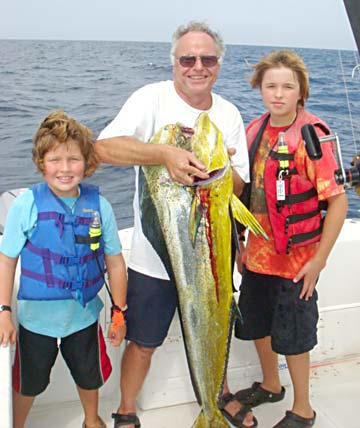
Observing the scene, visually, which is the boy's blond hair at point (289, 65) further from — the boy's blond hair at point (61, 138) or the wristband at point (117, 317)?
the wristband at point (117, 317)

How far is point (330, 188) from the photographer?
2445mm

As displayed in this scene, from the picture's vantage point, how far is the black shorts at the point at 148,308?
255 cm

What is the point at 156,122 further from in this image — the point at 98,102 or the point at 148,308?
the point at 98,102

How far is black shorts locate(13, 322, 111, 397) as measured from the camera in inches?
95.1

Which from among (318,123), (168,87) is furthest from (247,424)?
(168,87)

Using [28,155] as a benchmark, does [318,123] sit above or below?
above

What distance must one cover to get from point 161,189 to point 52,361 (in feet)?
3.17

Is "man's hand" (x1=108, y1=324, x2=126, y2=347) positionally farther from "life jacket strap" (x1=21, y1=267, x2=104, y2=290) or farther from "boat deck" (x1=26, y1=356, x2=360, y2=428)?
"boat deck" (x1=26, y1=356, x2=360, y2=428)

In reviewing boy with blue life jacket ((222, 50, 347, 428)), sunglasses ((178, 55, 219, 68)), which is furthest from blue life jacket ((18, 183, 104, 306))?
boy with blue life jacket ((222, 50, 347, 428))

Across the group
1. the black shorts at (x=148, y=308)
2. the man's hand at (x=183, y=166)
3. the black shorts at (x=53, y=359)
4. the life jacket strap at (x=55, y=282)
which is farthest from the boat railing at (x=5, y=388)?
the man's hand at (x=183, y=166)

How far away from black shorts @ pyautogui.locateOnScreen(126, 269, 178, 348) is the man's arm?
24.1 inches

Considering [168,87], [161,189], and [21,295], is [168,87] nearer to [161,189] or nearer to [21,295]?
[161,189]

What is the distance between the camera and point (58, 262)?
7.59ft

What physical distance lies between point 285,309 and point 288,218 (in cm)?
46
